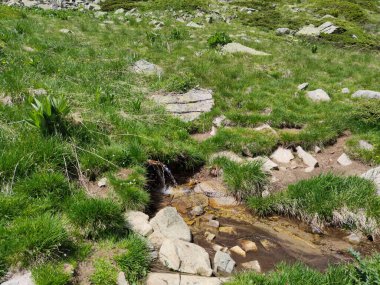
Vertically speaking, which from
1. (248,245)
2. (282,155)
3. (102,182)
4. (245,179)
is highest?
(102,182)

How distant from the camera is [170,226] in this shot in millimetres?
7059

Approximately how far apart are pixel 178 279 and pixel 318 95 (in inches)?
389

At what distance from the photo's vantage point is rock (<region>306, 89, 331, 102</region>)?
43.5 ft

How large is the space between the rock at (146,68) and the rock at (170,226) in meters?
7.30

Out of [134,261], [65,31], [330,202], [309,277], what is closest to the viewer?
[309,277]

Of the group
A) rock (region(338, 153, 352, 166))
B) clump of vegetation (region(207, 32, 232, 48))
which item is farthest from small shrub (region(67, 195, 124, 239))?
clump of vegetation (region(207, 32, 232, 48))

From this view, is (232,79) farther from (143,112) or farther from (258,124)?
(143,112)

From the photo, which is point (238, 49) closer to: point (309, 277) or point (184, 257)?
point (184, 257)

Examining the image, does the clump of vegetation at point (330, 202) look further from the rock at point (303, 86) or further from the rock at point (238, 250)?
the rock at point (303, 86)

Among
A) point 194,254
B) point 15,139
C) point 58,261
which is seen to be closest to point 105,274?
point 58,261

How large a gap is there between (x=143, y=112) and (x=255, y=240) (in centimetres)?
528

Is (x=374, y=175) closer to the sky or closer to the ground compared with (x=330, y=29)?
closer to the sky

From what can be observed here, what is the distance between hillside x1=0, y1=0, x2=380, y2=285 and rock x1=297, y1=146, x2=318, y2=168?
0.12ft

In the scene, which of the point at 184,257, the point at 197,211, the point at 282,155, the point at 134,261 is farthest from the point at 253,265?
the point at 282,155
